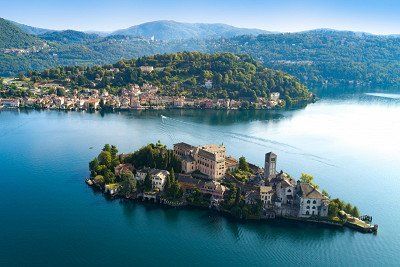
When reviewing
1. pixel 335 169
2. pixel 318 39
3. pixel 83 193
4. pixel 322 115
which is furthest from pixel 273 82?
pixel 318 39

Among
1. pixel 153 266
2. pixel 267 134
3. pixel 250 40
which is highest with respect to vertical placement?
pixel 250 40

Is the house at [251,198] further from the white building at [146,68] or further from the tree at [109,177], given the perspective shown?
the white building at [146,68]

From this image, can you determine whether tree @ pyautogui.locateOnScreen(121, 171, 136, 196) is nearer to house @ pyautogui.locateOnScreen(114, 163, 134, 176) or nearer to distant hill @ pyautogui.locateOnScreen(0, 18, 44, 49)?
house @ pyautogui.locateOnScreen(114, 163, 134, 176)

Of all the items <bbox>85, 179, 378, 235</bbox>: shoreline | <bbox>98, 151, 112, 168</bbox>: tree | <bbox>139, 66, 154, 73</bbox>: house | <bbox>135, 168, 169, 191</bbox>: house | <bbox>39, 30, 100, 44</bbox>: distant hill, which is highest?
<bbox>39, 30, 100, 44</bbox>: distant hill

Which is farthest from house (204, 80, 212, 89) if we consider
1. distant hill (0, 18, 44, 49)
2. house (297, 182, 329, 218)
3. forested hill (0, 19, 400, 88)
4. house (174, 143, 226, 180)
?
distant hill (0, 18, 44, 49)

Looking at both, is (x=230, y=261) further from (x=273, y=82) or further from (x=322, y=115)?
(x=273, y=82)
